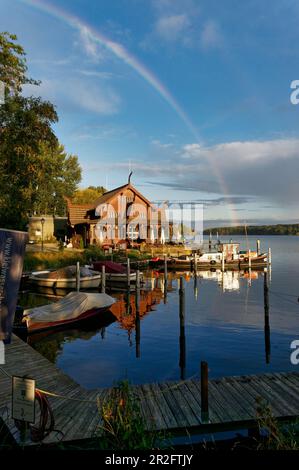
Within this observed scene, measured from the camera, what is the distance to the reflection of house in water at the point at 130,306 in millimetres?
25766

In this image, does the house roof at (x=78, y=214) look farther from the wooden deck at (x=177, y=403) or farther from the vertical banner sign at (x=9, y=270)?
the vertical banner sign at (x=9, y=270)

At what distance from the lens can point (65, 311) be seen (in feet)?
71.5

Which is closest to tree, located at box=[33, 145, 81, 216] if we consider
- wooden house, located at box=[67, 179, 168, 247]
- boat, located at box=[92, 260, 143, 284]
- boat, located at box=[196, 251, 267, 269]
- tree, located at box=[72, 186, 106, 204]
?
tree, located at box=[72, 186, 106, 204]

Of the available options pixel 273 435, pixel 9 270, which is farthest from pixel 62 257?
pixel 273 435

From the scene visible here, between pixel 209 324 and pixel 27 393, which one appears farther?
pixel 209 324

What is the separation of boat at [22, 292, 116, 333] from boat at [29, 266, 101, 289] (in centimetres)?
1044

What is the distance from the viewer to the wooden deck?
874 cm

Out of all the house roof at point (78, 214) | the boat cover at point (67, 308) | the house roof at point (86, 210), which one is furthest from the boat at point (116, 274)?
the house roof at point (78, 214)

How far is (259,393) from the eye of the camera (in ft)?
34.4

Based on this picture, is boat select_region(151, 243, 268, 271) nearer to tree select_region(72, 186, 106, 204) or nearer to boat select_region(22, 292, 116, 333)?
boat select_region(22, 292, 116, 333)
